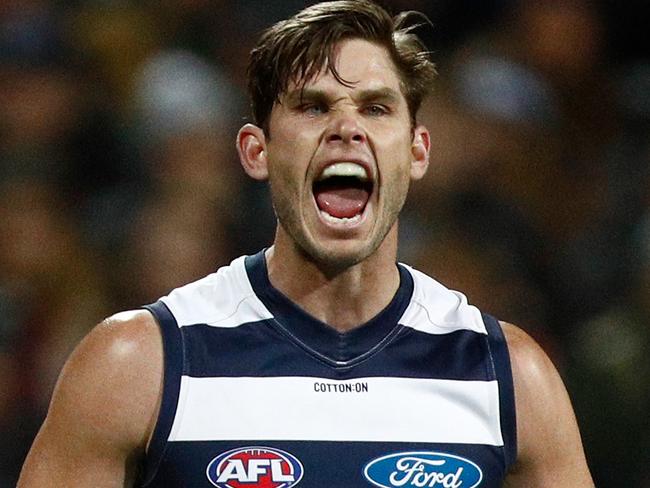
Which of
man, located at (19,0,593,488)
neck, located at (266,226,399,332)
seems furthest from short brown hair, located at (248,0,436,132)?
neck, located at (266,226,399,332)

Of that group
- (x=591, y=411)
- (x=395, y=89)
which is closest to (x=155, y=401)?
(x=395, y=89)

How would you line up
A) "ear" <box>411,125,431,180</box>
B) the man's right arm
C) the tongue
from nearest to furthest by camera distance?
1. the man's right arm
2. the tongue
3. "ear" <box>411,125,431,180</box>

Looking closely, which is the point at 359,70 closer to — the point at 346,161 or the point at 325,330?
the point at 346,161

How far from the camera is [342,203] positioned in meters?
3.13

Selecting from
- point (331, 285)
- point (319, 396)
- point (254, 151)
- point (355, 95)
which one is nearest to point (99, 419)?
point (319, 396)

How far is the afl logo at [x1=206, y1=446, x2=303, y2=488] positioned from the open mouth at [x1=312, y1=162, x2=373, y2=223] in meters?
0.51

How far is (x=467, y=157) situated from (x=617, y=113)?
78cm

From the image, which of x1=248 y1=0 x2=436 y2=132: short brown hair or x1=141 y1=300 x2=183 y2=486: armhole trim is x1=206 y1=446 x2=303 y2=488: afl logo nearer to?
x1=141 y1=300 x2=183 y2=486: armhole trim

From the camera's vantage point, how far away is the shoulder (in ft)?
9.41

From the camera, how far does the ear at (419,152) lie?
3.23 meters

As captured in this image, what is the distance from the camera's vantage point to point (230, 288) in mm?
→ 3174

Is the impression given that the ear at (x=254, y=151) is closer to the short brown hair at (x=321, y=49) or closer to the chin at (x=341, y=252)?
the short brown hair at (x=321, y=49)

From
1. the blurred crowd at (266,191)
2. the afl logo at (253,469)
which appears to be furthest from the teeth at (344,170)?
the blurred crowd at (266,191)

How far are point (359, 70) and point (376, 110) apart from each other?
0.30 feet
